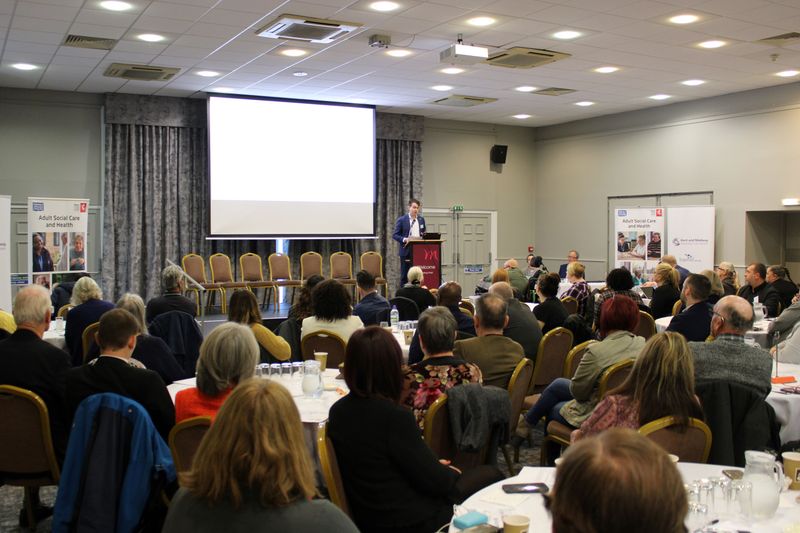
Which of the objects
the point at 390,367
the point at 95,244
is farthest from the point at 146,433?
the point at 95,244

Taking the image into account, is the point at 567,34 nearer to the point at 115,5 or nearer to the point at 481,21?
the point at 481,21

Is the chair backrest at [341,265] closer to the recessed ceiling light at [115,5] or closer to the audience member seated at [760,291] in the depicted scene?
the recessed ceiling light at [115,5]

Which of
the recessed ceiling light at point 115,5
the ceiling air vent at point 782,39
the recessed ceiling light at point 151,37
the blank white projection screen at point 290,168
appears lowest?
the blank white projection screen at point 290,168

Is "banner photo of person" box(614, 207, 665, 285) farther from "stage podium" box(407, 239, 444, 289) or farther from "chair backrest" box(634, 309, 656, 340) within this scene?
"chair backrest" box(634, 309, 656, 340)

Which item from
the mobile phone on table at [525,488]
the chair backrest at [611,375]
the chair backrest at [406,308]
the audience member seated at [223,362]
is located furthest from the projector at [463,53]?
the mobile phone on table at [525,488]

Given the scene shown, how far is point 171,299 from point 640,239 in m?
9.63

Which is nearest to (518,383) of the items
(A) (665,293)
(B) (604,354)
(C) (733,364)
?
(B) (604,354)

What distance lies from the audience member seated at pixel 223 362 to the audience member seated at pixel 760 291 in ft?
22.7

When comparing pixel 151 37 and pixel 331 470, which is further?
pixel 151 37

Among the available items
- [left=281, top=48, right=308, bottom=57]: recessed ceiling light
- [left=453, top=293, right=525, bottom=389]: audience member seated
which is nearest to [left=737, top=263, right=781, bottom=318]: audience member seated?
[left=453, top=293, right=525, bottom=389]: audience member seated

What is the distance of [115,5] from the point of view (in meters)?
7.47

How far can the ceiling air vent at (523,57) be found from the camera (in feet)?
31.1

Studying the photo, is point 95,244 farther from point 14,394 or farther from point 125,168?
point 14,394

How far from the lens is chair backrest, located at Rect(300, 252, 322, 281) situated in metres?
13.4
